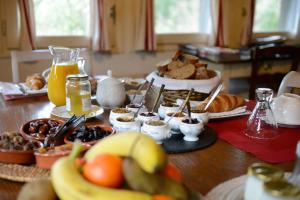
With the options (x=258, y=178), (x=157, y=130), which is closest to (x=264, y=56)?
(x=157, y=130)

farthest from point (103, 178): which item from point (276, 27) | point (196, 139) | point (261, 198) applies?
point (276, 27)

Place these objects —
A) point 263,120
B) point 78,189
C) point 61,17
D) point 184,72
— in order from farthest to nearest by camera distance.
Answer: point 61,17, point 184,72, point 263,120, point 78,189

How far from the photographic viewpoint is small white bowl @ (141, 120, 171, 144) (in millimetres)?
941

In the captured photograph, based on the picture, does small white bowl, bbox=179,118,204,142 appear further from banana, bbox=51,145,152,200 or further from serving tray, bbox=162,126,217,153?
banana, bbox=51,145,152,200

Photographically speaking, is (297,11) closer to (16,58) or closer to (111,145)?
(16,58)

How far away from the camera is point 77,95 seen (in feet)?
3.90

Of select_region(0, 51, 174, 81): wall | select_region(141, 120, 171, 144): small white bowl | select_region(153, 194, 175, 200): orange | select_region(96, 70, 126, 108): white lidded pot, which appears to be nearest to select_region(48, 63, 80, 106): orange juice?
select_region(96, 70, 126, 108): white lidded pot

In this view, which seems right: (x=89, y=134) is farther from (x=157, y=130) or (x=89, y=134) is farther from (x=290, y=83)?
(x=290, y=83)

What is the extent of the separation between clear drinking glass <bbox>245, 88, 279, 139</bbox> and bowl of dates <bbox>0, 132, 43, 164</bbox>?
0.65m

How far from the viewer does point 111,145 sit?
58 centimetres

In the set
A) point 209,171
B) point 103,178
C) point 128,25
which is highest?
point 128,25

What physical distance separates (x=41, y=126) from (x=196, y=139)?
461 millimetres

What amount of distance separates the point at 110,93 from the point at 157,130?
46 cm

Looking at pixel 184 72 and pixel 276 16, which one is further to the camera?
pixel 276 16
